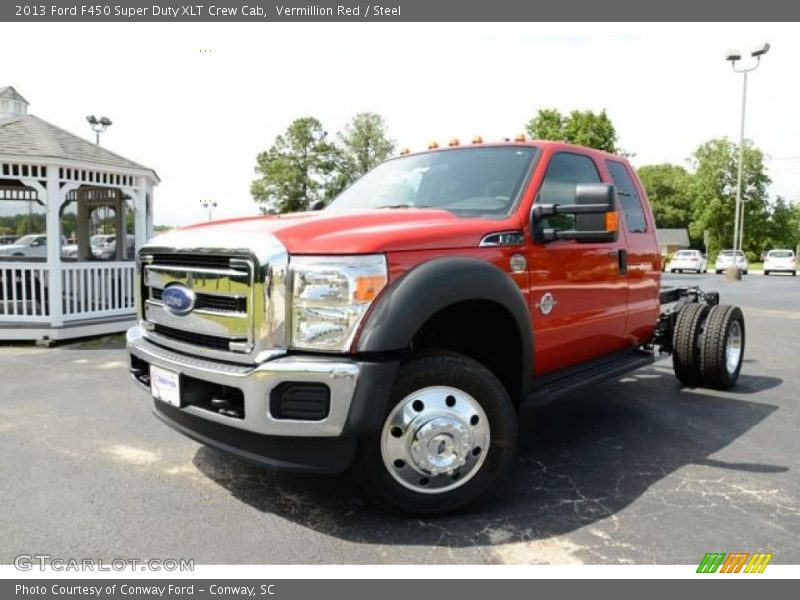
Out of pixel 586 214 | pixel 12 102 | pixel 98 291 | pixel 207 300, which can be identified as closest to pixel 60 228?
pixel 98 291

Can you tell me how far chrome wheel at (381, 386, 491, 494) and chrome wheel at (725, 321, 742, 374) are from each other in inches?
155

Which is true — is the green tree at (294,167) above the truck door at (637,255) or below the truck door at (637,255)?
above

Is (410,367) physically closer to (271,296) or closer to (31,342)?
(271,296)

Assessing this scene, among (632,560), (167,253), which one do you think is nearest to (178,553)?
(167,253)

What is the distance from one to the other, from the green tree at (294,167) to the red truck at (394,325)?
55.2 metres

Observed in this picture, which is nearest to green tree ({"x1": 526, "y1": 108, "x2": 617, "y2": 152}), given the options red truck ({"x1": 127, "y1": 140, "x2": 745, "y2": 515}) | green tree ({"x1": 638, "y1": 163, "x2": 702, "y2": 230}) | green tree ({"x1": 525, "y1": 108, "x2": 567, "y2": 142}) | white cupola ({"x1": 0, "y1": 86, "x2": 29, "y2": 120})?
green tree ({"x1": 525, "y1": 108, "x2": 567, "y2": 142})

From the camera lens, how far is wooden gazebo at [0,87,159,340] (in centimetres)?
895

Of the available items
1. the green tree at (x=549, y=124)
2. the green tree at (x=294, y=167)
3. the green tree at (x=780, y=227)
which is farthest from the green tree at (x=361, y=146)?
the green tree at (x=780, y=227)

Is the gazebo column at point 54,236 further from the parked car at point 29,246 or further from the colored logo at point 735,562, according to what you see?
the colored logo at point 735,562

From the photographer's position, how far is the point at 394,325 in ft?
8.94

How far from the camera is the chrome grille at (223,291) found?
2762 mm

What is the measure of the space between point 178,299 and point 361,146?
197 ft

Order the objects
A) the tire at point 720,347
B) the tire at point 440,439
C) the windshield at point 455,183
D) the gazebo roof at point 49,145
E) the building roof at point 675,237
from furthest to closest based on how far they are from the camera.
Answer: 1. the building roof at point 675,237
2. the gazebo roof at point 49,145
3. the tire at point 720,347
4. the windshield at point 455,183
5. the tire at point 440,439

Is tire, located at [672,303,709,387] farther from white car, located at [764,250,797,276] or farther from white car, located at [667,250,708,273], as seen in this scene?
white car, located at [667,250,708,273]
